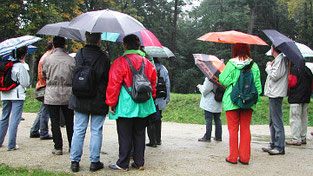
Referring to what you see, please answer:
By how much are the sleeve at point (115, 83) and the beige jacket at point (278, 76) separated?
3.09m

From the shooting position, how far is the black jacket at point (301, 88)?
7.45 metres

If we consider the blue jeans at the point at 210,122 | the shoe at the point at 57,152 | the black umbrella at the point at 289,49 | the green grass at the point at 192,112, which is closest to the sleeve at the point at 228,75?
the black umbrella at the point at 289,49

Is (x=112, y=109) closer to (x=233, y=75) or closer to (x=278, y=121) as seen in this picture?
(x=233, y=75)

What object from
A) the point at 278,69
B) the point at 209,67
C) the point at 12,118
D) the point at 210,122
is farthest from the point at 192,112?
the point at 12,118

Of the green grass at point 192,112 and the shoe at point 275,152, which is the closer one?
the shoe at point 275,152

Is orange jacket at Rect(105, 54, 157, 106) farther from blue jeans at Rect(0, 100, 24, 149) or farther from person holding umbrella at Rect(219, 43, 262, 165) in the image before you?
blue jeans at Rect(0, 100, 24, 149)

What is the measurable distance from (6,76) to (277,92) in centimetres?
513

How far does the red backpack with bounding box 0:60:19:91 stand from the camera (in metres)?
5.83

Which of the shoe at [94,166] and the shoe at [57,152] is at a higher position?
the shoe at [94,166]

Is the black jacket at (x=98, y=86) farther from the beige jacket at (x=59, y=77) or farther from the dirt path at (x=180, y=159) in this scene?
the dirt path at (x=180, y=159)

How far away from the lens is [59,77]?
5336 mm

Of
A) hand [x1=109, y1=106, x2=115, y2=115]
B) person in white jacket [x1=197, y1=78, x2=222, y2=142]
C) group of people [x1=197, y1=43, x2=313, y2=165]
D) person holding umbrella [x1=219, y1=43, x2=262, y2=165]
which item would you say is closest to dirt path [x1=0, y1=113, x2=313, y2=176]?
person holding umbrella [x1=219, y1=43, x2=262, y2=165]

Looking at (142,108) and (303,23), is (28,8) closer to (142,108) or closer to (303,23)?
(142,108)

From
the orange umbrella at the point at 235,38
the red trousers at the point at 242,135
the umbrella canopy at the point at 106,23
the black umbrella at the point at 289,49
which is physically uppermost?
the umbrella canopy at the point at 106,23
